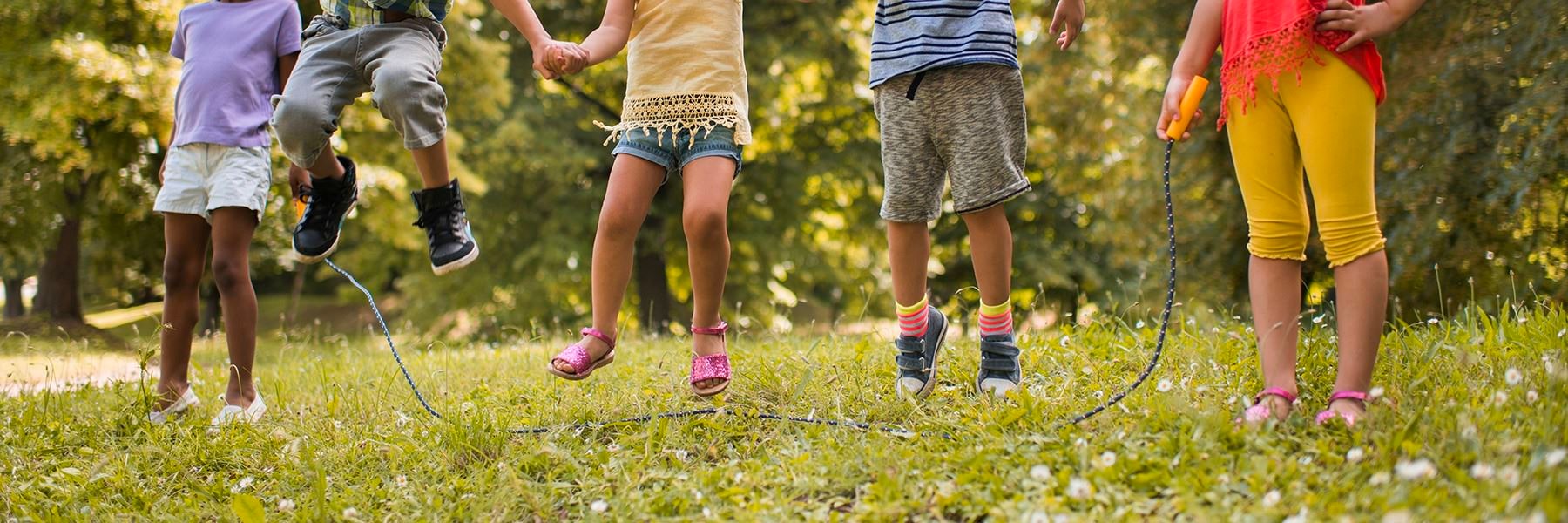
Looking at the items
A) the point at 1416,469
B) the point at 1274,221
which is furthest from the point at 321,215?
the point at 1416,469

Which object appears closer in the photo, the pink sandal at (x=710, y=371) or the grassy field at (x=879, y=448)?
the grassy field at (x=879, y=448)

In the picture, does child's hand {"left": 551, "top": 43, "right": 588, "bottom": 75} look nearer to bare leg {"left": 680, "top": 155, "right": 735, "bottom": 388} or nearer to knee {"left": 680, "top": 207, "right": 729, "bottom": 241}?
bare leg {"left": 680, "top": 155, "right": 735, "bottom": 388}

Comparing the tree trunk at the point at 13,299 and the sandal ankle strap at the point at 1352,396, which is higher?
the sandal ankle strap at the point at 1352,396

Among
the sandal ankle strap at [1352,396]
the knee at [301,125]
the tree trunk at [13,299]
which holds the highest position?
the knee at [301,125]

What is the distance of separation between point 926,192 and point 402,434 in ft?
6.12

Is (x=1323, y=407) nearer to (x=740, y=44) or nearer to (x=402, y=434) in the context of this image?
(x=740, y=44)

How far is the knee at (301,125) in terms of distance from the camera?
3609mm

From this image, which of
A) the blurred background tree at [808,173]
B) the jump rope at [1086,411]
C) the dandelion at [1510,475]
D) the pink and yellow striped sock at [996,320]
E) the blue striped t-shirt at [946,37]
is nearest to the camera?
the dandelion at [1510,475]

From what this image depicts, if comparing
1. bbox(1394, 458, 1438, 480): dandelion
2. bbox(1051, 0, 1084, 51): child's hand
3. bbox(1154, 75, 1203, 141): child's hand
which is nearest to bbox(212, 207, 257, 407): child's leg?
bbox(1051, 0, 1084, 51): child's hand

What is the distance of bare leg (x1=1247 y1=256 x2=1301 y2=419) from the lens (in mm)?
2768

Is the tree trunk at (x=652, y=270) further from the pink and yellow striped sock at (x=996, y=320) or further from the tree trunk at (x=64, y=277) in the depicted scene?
the pink and yellow striped sock at (x=996, y=320)

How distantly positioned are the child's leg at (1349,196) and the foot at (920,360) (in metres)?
1.23

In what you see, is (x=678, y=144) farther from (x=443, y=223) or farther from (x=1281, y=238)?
(x=1281, y=238)

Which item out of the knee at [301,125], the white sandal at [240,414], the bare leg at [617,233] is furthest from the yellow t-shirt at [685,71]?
the white sandal at [240,414]
